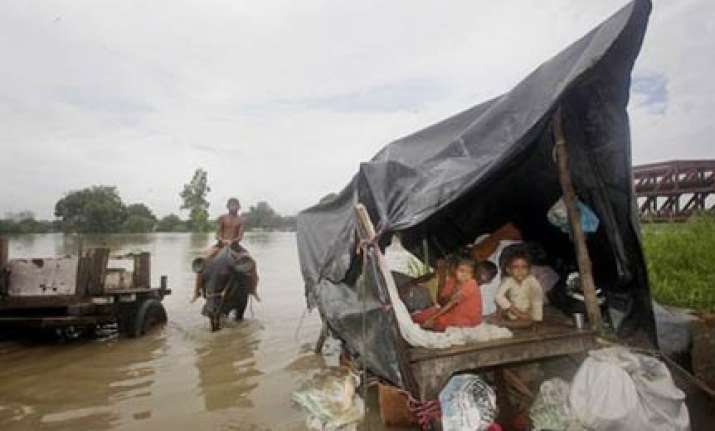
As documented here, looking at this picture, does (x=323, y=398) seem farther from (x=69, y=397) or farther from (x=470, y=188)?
(x=69, y=397)

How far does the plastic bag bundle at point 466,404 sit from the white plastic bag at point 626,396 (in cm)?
57

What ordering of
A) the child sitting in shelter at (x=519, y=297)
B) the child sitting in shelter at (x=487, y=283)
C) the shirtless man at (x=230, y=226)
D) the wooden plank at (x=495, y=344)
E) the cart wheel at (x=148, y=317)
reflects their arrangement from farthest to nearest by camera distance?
1. the shirtless man at (x=230, y=226)
2. the cart wheel at (x=148, y=317)
3. the child sitting in shelter at (x=487, y=283)
4. the child sitting in shelter at (x=519, y=297)
5. the wooden plank at (x=495, y=344)

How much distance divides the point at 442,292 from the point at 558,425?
1848 mm

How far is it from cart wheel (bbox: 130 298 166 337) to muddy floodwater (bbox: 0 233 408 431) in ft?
0.53

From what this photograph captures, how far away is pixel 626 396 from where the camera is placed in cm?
313

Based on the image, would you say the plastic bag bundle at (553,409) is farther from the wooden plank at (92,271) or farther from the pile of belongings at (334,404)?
the wooden plank at (92,271)

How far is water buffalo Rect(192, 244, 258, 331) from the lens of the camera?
7824 mm

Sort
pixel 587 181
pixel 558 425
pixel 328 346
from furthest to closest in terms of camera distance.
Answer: pixel 328 346
pixel 587 181
pixel 558 425

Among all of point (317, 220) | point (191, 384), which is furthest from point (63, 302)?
point (317, 220)

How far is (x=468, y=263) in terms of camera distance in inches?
177

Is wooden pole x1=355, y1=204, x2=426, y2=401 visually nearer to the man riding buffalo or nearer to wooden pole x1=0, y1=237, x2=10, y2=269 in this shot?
the man riding buffalo

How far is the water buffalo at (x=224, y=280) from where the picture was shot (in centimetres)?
782

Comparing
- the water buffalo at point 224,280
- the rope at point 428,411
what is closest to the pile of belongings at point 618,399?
the rope at point 428,411

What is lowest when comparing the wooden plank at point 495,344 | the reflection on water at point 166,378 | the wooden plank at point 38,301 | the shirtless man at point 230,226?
the reflection on water at point 166,378
